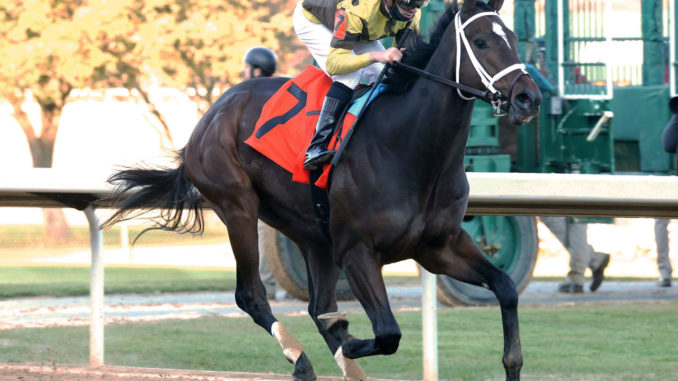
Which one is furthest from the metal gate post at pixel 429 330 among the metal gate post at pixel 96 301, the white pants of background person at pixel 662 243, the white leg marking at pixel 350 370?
the white pants of background person at pixel 662 243

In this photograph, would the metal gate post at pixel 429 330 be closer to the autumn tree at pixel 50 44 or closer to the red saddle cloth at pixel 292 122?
the red saddle cloth at pixel 292 122

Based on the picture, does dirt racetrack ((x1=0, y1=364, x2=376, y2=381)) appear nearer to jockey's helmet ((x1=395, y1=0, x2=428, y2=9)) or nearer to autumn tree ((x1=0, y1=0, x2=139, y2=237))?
jockey's helmet ((x1=395, y1=0, x2=428, y2=9))

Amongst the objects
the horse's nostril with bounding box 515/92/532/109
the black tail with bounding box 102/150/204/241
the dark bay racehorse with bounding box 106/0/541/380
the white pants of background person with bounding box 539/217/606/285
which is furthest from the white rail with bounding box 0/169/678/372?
the white pants of background person with bounding box 539/217/606/285

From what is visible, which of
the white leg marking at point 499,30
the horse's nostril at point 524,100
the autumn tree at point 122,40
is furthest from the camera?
the autumn tree at point 122,40

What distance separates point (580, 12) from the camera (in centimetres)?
1097

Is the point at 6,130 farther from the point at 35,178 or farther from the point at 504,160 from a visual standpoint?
the point at 35,178

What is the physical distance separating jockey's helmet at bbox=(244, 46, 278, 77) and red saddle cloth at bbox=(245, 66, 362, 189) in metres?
4.02

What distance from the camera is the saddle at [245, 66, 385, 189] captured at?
5.16 meters

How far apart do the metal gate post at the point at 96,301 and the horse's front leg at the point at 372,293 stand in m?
1.80

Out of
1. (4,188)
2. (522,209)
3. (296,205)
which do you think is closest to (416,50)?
(296,205)

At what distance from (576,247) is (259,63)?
359 centimetres

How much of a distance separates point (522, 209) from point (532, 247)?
466 cm

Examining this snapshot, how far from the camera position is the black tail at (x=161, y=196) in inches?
247

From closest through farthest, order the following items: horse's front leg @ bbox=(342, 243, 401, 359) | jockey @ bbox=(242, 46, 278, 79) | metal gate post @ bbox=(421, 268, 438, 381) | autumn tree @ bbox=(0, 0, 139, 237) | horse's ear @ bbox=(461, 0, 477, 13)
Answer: horse's ear @ bbox=(461, 0, 477, 13) → horse's front leg @ bbox=(342, 243, 401, 359) → metal gate post @ bbox=(421, 268, 438, 381) → jockey @ bbox=(242, 46, 278, 79) → autumn tree @ bbox=(0, 0, 139, 237)
